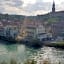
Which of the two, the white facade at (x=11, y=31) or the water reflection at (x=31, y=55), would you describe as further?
the white facade at (x=11, y=31)

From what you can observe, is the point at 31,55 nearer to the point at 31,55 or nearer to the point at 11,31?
the point at 31,55

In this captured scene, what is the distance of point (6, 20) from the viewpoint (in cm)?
5225

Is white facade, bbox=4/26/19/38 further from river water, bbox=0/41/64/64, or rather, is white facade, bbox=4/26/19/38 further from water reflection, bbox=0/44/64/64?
water reflection, bbox=0/44/64/64

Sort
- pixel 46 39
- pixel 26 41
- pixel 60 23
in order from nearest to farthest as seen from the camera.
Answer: pixel 26 41
pixel 46 39
pixel 60 23

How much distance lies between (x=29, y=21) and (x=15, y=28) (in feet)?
13.2

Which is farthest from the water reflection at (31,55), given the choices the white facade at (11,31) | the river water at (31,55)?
the white facade at (11,31)

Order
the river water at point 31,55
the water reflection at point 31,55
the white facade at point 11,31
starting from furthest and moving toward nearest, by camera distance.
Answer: the white facade at point 11,31 → the water reflection at point 31,55 → the river water at point 31,55

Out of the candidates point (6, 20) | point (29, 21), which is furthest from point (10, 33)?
point (6, 20)

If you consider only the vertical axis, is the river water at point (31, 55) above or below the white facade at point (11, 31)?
above

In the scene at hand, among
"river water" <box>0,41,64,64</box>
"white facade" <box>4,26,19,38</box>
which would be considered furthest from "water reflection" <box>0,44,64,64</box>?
"white facade" <box>4,26,19,38</box>

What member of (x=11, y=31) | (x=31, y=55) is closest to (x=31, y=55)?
(x=31, y=55)

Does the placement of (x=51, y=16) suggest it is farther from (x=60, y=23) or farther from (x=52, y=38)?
(x=52, y=38)

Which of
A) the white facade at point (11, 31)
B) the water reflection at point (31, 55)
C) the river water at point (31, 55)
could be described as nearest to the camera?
the river water at point (31, 55)

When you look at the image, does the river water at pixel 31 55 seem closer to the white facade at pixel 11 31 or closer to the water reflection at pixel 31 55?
the water reflection at pixel 31 55
